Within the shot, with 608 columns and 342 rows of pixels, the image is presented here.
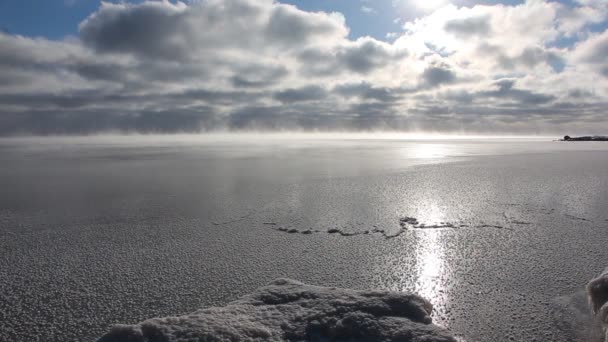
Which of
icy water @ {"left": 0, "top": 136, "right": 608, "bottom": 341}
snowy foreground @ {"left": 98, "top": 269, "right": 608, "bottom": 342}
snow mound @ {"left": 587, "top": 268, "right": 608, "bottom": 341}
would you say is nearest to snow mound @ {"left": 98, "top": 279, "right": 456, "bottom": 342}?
snowy foreground @ {"left": 98, "top": 269, "right": 608, "bottom": 342}

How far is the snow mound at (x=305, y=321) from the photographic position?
1.86 meters

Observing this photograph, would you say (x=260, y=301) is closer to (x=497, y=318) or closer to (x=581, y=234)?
(x=497, y=318)

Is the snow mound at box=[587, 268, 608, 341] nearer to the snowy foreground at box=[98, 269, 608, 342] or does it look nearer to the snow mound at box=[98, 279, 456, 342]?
the snowy foreground at box=[98, 269, 608, 342]

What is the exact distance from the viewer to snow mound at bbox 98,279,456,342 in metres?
1.86

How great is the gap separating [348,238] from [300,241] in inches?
24.4

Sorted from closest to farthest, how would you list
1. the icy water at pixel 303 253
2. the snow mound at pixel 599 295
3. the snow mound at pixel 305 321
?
the snow mound at pixel 305 321 < the snow mound at pixel 599 295 < the icy water at pixel 303 253

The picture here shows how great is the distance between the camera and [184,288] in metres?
2.85

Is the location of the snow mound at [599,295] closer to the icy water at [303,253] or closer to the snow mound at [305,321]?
the icy water at [303,253]

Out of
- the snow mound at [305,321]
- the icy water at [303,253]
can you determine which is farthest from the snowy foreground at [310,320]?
the icy water at [303,253]

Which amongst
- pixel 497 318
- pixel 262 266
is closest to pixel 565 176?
Result: pixel 497 318

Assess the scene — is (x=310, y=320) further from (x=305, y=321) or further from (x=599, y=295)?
(x=599, y=295)

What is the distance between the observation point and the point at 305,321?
2.08 m

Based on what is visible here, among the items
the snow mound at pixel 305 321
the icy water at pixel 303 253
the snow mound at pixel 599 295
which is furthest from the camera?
the icy water at pixel 303 253

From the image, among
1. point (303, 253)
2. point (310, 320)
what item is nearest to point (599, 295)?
point (310, 320)
